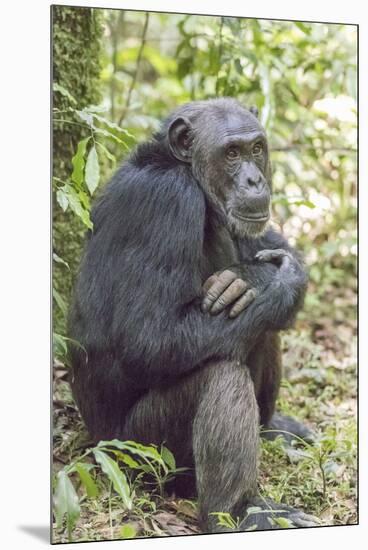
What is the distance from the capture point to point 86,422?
→ 4688mm

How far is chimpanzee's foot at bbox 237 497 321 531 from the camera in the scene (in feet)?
14.3

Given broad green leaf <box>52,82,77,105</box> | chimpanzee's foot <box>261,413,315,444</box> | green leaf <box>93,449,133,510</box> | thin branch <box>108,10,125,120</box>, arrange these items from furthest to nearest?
thin branch <box>108,10,125,120</box> → chimpanzee's foot <box>261,413,315,444</box> → broad green leaf <box>52,82,77,105</box> → green leaf <box>93,449,133,510</box>

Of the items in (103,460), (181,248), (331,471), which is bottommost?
(331,471)

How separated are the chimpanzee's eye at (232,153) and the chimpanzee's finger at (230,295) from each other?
25.7 inches

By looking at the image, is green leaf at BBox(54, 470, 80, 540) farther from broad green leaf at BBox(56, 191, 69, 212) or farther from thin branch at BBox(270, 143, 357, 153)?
thin branch at BBox(270, 143, 357, 153)

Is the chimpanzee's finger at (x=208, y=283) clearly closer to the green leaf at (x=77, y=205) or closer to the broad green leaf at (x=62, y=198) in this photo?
the green leaf at (x=77, y=205)

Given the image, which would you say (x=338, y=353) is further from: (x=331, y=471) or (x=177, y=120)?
(x=177, y=120)

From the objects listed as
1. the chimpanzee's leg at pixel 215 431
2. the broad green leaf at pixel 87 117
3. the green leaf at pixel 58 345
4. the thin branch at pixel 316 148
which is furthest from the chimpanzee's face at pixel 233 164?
the thin branch at pixel 316 148

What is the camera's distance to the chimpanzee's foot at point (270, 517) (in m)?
4.37

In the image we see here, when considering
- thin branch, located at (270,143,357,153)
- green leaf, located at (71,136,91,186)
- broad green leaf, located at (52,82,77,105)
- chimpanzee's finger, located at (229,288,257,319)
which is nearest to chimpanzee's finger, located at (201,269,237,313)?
chimpanzee's finger, located at (229,288,257,319)

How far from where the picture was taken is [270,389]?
5129 millimetres

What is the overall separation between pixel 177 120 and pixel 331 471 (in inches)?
84.3

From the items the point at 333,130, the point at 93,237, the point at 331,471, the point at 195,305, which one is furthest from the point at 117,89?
the point at 331,471

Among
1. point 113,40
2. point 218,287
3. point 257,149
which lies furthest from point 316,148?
point 218,287
